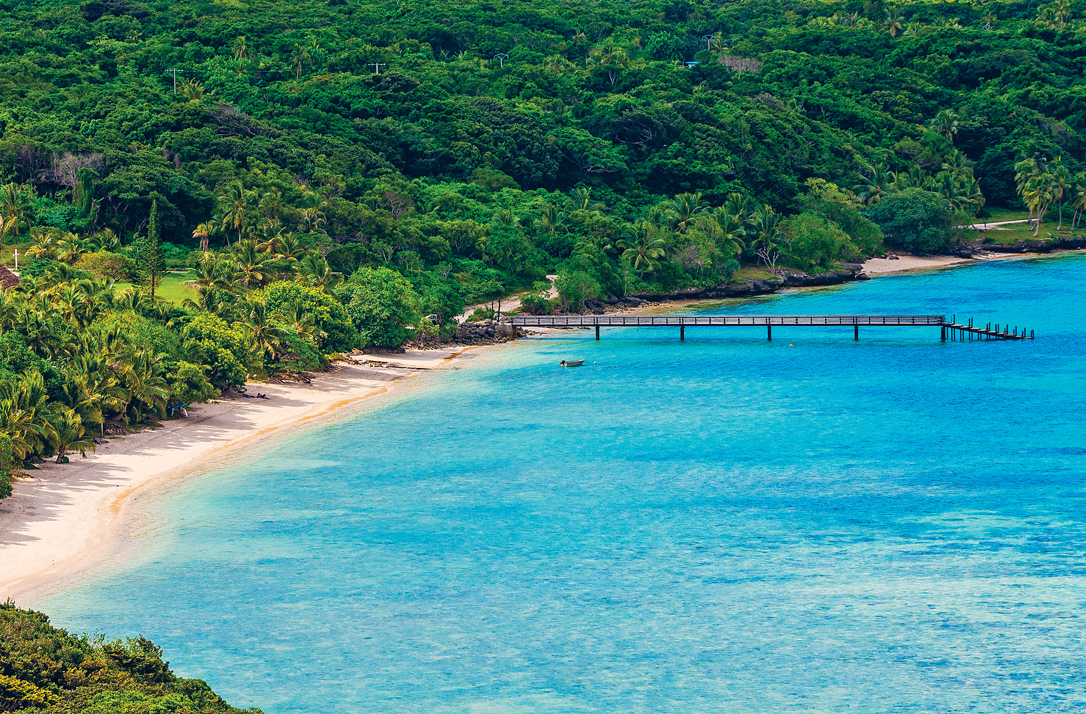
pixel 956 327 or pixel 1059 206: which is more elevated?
pixel 1059 206

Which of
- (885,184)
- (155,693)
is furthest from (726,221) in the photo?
(155,693)

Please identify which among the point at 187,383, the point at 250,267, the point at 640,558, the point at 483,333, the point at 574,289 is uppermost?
the point at 250,267

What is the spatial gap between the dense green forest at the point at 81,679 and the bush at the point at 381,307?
63.6m

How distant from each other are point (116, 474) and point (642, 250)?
281ft

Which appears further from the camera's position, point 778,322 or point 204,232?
point 204,232

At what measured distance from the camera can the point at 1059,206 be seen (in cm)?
19038

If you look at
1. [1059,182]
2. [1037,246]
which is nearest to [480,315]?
[1037,246]

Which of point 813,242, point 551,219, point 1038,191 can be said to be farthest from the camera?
point 1038,191

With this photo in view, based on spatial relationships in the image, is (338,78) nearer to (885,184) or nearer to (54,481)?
(885,184)

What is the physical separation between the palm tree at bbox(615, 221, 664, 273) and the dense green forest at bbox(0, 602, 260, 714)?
10748cm

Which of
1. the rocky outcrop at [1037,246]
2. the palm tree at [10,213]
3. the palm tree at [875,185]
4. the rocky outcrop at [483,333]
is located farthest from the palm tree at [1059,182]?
the palm tree at [10,213]

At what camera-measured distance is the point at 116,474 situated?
6412 cm

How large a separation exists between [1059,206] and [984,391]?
11146cm

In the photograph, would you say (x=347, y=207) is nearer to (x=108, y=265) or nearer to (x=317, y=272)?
(x=317, y=272)
